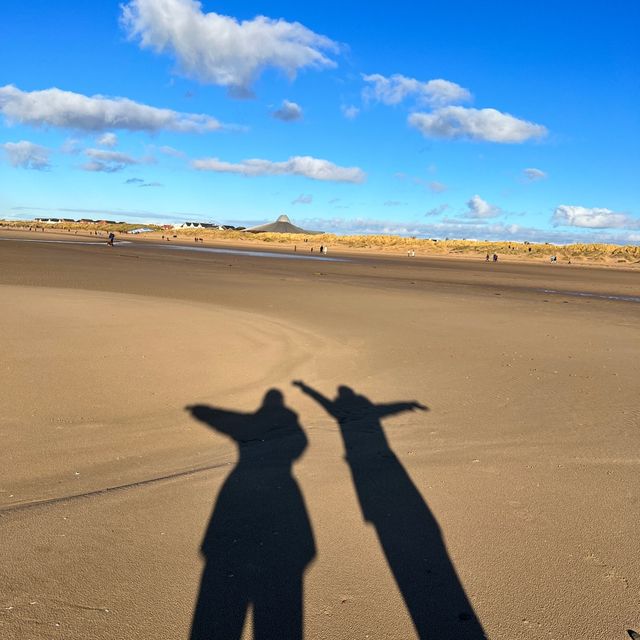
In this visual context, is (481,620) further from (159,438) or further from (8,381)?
(8,381)

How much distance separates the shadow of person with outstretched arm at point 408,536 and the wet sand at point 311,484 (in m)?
0.01

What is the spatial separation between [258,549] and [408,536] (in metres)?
0.98

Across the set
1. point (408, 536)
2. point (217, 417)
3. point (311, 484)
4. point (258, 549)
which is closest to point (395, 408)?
point (217, 417)

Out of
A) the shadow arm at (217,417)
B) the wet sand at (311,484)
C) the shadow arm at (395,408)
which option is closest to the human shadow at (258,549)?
the wet sand at (311,484)

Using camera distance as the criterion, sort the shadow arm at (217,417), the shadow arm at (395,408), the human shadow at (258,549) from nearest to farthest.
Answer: the human shadow at (258,549)
the shadow arm at (217,417)
the shadow arm at (395,408)

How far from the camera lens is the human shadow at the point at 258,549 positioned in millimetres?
2650

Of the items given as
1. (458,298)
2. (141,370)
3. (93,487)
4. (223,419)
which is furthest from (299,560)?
(458,298)

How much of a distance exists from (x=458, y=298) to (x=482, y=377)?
1020 centimetres

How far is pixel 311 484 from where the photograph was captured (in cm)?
417

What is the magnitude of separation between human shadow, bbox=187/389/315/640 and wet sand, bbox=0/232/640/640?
16mm

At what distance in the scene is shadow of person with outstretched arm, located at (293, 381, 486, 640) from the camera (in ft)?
8.95

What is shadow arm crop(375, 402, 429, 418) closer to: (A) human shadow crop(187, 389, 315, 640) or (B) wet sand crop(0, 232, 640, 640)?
(B) wet sand crop(0, 232, 640, 640)

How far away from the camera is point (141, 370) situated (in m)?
6.84

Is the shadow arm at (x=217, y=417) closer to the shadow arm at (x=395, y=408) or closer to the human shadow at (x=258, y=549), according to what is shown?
the human shadow at (x=258, y=549)
